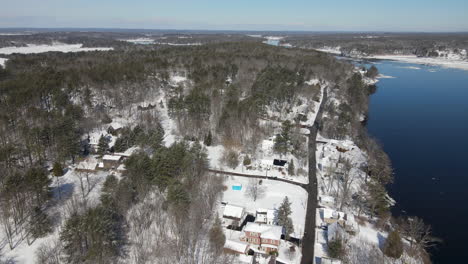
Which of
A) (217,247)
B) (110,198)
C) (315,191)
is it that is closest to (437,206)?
(315,191)

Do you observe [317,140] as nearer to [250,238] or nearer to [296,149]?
[296,149]

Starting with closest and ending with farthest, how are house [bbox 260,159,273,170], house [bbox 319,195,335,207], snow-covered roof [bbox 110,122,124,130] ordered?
house [bbox 319,195,335,207]
house [bbox 260,159,273,170]
snow-covered roof [bbox 110,122,124,130]

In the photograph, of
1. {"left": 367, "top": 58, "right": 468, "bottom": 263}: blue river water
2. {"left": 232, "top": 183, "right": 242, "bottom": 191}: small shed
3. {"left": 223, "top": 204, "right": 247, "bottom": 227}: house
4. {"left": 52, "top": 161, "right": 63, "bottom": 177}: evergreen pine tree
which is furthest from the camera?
{"left": 52, "top": 161, "right": 63, "bottom": 177}: evergreen pine tree

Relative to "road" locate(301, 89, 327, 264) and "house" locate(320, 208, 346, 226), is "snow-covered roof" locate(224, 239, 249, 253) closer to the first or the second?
"road" locate(301, 89, 327, 264)

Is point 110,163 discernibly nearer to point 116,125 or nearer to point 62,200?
point 62,200

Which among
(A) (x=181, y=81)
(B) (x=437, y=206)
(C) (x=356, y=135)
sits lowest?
(B) (x=437, y=206)

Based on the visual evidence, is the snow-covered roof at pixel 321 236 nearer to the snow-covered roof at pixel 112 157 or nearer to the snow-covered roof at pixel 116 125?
the snow-covered roof at pixel 112 157

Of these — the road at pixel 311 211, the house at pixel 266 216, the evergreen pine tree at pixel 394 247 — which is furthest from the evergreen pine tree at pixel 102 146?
the evergreen pine tree at pixel 394 247

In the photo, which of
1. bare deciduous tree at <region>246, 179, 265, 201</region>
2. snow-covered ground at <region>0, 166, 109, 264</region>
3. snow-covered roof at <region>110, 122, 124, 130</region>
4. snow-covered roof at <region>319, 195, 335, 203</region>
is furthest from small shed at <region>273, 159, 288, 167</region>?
snow-covered roof at <region>110, 122, 124, 130</region>
